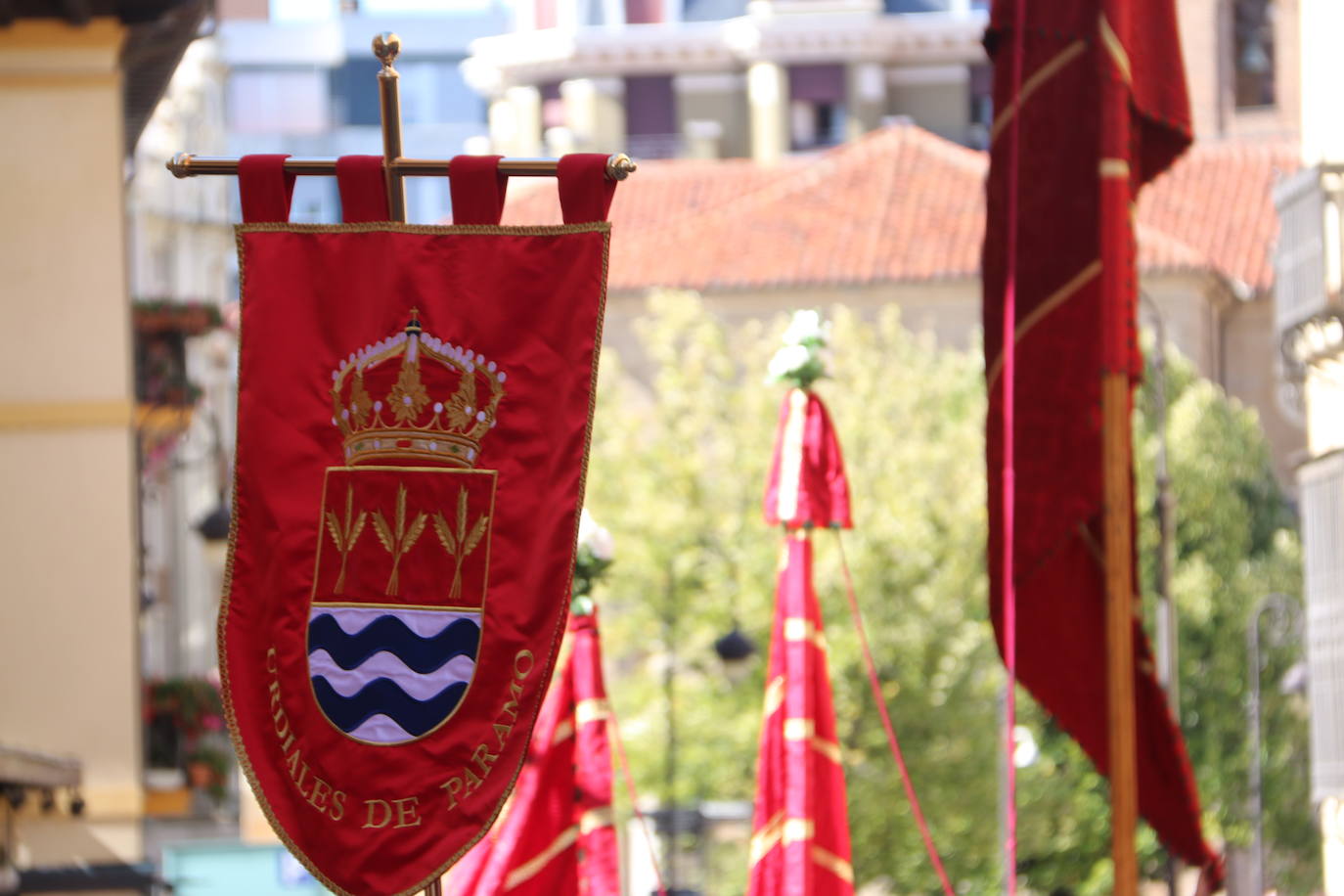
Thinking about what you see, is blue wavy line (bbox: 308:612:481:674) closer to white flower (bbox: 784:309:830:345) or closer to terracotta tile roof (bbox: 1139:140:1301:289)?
white flower (bbox: 784:309:830:345)

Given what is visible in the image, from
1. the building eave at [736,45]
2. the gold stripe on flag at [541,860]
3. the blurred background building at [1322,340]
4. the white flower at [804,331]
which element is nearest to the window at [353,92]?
the building eave at [736,45]

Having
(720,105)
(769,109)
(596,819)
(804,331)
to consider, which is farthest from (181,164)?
(720,105)

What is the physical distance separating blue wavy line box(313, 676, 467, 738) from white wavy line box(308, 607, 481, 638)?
142 mm

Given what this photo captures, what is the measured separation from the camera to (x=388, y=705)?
7453mm

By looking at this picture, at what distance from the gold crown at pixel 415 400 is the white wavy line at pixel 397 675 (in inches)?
19.7

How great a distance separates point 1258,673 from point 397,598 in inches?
1350

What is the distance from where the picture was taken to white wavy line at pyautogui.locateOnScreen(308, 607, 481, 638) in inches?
295

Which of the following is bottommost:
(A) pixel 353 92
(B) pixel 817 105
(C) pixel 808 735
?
(A) pixel 353 92

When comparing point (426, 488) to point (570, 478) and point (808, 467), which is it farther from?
point (808, 467)

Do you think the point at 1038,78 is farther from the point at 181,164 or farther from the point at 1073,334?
the point at 181,164

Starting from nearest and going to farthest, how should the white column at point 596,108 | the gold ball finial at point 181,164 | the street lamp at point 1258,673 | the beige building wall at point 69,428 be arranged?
the gold ball finial at point 181,164 → the beige building wall at point 69,428 → the street lamp at point 1258,673 → the white column at point 596,108

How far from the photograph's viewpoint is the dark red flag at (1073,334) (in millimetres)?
8383

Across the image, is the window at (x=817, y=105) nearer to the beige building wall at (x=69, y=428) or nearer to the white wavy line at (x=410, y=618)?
the beige building wall at (x=69, y=428)

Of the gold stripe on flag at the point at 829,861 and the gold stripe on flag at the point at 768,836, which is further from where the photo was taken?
the gold stripe on flag at the point at 768,836
